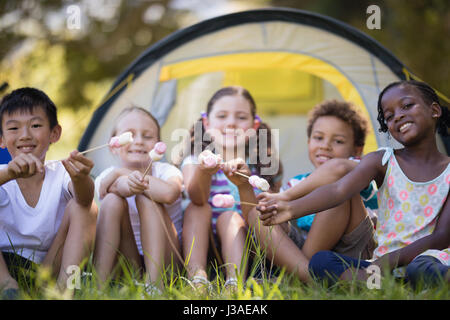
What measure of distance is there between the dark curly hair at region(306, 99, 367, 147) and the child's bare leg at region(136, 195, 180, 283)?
830 mm

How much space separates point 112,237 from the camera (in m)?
1.65

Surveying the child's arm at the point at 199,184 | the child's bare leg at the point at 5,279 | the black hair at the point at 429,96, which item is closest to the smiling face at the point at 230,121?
the child's arm at the point at 199,184

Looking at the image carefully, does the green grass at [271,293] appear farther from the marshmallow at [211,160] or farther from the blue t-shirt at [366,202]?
the blue t-shirt at [366,202]

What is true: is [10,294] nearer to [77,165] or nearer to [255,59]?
[77,165]

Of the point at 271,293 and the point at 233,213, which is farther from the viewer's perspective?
the point at 233,213

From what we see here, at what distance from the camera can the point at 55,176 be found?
1707 millimetres

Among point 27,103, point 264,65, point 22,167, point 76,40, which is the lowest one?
point 22,167

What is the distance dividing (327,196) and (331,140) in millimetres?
596

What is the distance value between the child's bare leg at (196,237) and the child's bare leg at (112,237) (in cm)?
19

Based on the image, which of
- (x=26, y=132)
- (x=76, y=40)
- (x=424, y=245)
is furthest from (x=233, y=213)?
(x=76, y=40)

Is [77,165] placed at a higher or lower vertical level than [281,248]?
higher

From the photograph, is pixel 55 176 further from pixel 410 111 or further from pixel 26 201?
pixel 410 111

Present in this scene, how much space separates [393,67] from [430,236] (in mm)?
1010
